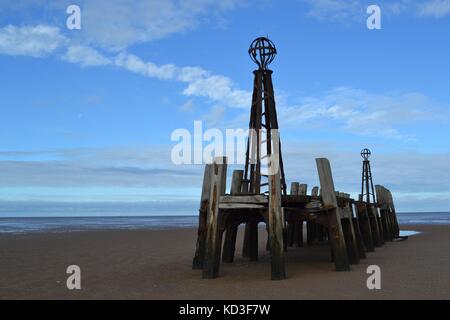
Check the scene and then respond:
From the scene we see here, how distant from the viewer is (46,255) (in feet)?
56.9

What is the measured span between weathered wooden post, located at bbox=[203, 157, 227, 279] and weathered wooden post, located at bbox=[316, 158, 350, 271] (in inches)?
84.1

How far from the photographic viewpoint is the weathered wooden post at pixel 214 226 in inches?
410

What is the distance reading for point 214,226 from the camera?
10.4 metres

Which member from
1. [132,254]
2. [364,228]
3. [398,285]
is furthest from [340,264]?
[132,254]

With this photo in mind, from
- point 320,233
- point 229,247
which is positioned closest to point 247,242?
point 229,247

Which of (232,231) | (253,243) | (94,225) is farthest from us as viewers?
(94,225)

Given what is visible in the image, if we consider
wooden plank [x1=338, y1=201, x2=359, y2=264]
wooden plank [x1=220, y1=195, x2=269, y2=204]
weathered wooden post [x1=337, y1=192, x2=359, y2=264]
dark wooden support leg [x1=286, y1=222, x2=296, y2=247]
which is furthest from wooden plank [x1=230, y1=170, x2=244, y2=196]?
dark wooden support leg [x1=286, y1=222, x2=296, y2=247]

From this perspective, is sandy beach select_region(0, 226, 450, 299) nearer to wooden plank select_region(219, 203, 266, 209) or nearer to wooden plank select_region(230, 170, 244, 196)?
wooden plank select_region(219, 203, 266, 209)

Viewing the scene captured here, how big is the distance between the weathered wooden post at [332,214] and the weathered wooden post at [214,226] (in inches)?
84.1

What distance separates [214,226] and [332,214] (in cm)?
248

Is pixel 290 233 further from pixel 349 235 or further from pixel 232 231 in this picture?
pixel 349 235

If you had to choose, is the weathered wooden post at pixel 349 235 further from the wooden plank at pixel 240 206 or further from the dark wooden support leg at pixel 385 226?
the dark wooden support leg at pixel 385 226
